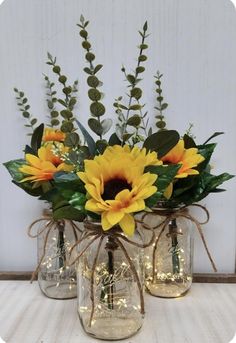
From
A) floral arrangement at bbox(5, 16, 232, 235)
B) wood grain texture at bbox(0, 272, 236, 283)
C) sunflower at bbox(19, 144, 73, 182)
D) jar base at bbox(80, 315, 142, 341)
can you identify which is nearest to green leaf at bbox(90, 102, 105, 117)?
floral arrangement at bbox(5, 16, 232, 235)

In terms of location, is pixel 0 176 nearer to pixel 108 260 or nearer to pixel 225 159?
pixel 108 260

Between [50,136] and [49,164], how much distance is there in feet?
0.38

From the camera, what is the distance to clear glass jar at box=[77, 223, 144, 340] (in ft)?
2.34

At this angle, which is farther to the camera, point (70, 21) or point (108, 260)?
point (70, 21)

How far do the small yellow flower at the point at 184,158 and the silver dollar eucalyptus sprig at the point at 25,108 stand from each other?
32cm

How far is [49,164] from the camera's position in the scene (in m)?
0.76

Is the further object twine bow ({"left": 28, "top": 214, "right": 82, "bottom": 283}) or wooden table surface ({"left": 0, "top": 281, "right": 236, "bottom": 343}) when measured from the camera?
twine bow ({"left": 28, "top": 214, "right": 82, "bottom": 283})

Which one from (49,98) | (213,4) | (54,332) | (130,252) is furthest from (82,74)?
(54,332)

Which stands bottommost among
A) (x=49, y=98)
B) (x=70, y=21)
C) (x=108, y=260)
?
(x=108, y=260)

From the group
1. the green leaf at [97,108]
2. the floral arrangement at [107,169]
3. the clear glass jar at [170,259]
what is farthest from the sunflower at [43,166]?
the clear glass jar at [170,259]

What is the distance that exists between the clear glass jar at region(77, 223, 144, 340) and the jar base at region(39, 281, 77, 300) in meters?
0.14

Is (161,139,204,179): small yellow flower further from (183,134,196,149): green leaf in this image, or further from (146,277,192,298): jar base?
(146,277,192,298): jar base

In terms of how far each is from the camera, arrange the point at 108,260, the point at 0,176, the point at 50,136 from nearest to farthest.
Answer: the point at 108,260 < the point at 50,136 < the point at 0,176

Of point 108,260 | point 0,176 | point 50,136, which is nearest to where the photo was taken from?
point 108,260
